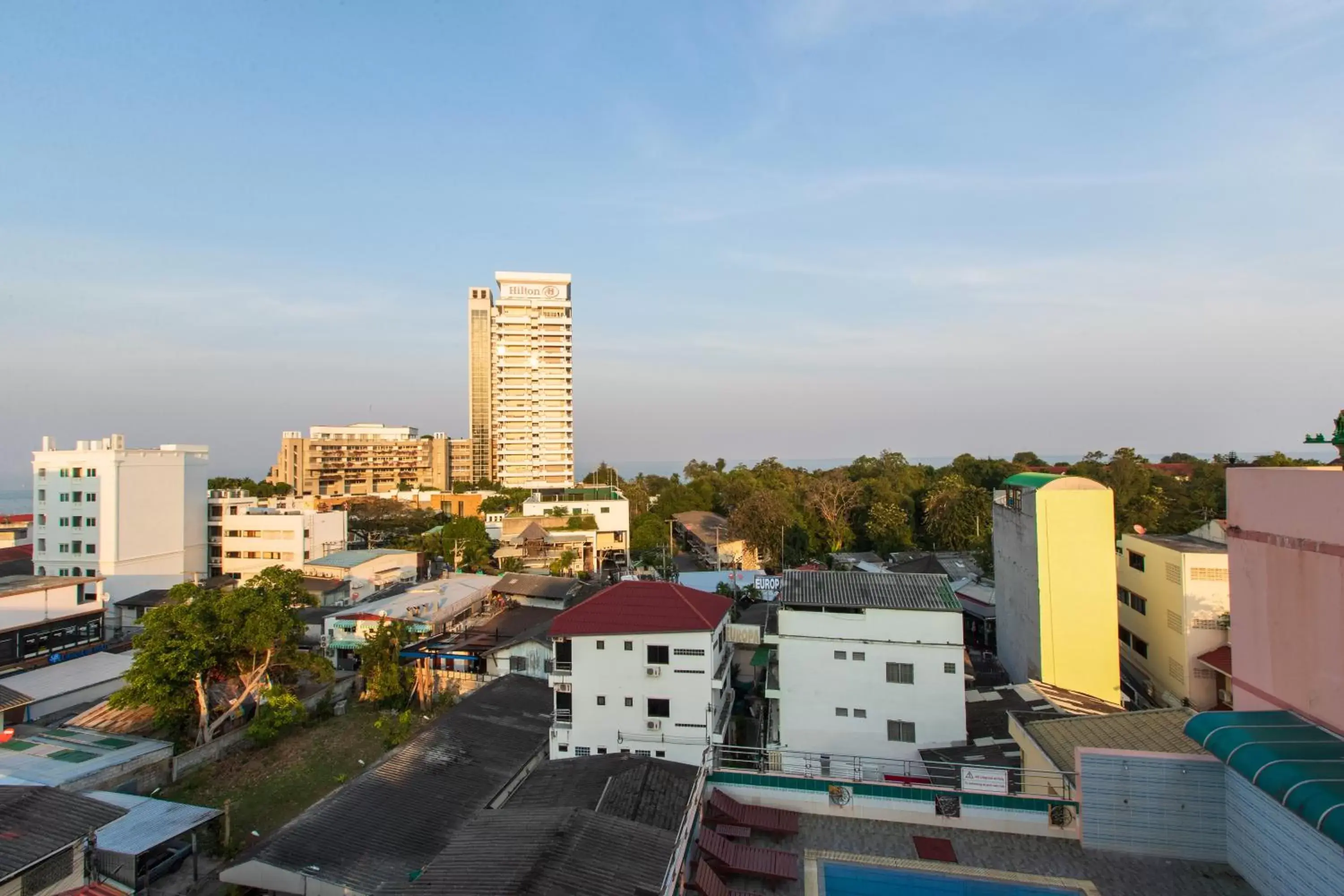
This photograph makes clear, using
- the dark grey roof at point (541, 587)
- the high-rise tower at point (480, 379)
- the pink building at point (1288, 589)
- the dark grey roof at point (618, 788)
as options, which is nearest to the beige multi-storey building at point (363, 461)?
the high-rise tower at point (480, 379)

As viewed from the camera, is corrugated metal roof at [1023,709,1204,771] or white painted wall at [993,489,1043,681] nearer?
corrugated metal roof at [1023,709,1204,771]

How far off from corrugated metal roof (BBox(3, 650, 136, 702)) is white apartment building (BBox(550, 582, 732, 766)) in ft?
44.7

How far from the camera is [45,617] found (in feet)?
71.9

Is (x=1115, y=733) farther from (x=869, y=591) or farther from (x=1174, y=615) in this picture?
(x=1174, y=615)

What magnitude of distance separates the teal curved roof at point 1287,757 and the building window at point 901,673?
6.56m

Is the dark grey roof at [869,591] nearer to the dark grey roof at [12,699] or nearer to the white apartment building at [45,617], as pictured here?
the dark grey roof at [12,699]

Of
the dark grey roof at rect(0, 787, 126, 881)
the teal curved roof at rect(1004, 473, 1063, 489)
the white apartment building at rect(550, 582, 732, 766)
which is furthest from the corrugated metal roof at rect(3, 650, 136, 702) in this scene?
the teal curved roof at rect(1004, 473, 1063, 489)

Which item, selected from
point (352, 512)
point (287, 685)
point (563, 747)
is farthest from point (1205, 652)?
point (352, 512)

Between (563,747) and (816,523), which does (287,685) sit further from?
(816,523)

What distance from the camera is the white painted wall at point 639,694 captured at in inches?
540

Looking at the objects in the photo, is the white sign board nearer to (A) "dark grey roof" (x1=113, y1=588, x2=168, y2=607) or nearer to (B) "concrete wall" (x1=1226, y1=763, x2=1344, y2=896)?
(B) "concrete wall" (x1=1226, y1=763, x2=1344, y2=896)

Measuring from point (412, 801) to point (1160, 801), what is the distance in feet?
36.3

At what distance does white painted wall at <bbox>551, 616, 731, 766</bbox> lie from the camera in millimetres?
13727

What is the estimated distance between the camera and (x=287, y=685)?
66.6 ft
